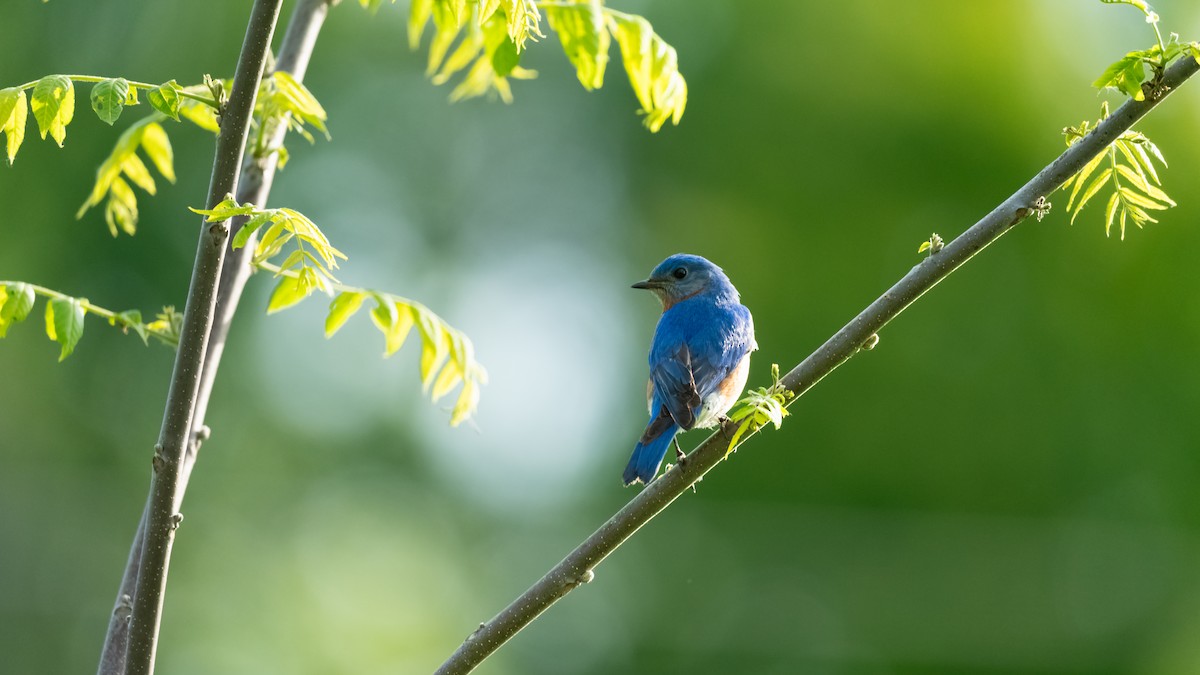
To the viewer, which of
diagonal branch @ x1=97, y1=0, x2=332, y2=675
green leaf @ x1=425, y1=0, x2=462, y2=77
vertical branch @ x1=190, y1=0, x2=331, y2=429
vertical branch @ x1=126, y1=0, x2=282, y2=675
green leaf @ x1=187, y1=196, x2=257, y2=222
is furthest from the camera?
green leaf @ x1=425, y1=0, x2=462, y2=77

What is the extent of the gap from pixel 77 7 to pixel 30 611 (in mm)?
7689

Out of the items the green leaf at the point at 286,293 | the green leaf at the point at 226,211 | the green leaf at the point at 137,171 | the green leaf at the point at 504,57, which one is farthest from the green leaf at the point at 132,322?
the green leaf at the point at 504,57

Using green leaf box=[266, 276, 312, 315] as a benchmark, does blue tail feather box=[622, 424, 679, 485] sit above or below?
above

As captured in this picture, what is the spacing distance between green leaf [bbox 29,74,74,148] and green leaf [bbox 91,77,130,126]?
11 centimetres

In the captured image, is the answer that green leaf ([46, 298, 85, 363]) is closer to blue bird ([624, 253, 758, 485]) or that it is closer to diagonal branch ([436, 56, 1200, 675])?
diagonal branch ([436, 56, 1200, 675])

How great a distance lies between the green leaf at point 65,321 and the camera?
2740 mm

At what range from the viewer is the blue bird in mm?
4469

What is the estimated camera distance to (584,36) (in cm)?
249

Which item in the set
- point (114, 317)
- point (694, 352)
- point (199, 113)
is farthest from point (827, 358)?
point (694, 352)

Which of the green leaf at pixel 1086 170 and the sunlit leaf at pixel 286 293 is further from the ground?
the sunlit leaf at pixel 286 293

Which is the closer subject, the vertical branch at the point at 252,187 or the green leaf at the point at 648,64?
the green leaf at the point at 648,64

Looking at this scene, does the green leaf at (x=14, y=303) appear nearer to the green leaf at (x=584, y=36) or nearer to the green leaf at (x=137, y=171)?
the green leaf at (x=137, y=171)

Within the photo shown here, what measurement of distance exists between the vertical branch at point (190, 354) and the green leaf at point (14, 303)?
459mm

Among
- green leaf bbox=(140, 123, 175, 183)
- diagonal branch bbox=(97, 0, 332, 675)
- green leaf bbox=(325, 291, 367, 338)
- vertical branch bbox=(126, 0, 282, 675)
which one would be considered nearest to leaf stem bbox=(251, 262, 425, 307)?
green leaf bbox=(325, 291, 367, 338)
